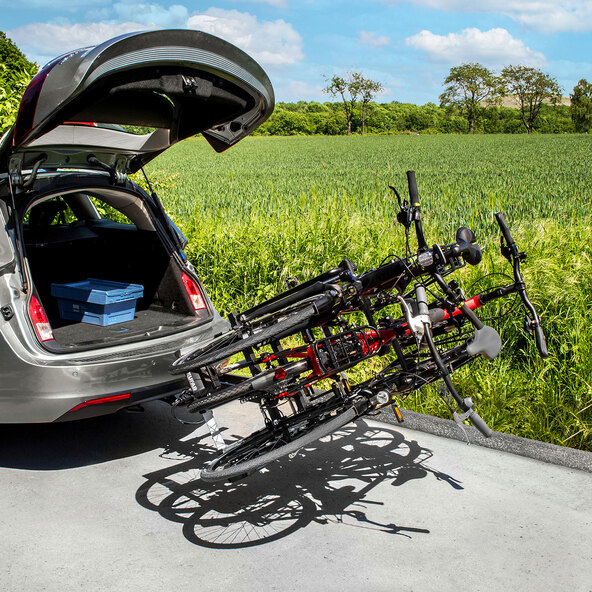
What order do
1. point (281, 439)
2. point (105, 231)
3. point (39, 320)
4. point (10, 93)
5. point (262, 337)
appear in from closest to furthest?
point (262, 337)
point (281, 439)
point (39, 320)
point (105, 231)
point (10, 93)

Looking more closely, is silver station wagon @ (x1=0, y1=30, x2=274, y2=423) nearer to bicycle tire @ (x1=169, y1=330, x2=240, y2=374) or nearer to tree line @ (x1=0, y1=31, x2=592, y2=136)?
bicycle tire @ (x1=169, y1=330, x2=240, y2=374)

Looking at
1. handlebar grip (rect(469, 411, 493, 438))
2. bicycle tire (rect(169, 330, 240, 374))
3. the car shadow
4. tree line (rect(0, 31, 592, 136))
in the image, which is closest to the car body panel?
bicycle tire (rect(169, 330, 240, 374))

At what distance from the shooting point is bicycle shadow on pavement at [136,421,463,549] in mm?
3607

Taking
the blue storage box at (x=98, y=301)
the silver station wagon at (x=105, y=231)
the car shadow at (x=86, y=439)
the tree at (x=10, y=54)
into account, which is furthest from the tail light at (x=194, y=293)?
the tree at (x=10, y=54)

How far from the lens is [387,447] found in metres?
4.60

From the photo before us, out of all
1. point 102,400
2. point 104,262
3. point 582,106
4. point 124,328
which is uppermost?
point 582,106

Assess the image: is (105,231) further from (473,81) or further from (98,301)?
(473,81)

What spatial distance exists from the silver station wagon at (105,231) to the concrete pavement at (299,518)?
0.55 metres

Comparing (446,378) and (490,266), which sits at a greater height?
(490,266)

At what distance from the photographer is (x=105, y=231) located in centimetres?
569

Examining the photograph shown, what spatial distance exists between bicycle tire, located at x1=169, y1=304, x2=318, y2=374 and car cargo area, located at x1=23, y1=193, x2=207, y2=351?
1220mm

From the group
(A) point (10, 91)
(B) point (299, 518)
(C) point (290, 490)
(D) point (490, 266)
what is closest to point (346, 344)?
(B) point (299, 518)

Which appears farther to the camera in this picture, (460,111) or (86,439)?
(460,111)

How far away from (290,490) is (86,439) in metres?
1.73
